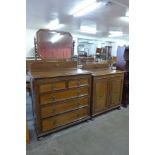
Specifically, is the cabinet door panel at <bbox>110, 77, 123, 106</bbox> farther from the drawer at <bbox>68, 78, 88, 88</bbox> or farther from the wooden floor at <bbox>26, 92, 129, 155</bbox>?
the drawer at <bbox>68, 78, 88, 88</bbox>

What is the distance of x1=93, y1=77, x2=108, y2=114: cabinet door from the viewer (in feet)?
8.84

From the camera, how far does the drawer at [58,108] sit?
210 cm

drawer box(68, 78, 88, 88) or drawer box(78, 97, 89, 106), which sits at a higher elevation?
drawer box(68, 78, 88, 88)

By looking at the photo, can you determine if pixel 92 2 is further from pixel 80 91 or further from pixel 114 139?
pixel 114 139

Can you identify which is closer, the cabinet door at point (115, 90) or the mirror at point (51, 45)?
the mirror at point (51, 45)

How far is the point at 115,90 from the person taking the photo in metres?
3.08

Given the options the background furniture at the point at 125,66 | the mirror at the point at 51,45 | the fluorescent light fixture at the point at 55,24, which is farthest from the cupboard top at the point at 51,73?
the fluorescent light fixture at the point at 55,24

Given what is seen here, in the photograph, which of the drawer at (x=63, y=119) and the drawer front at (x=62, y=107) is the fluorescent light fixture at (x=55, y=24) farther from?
the drawer at (x=63, y=119)

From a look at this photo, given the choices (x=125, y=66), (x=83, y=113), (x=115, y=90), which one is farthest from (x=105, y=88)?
(x=125, y=66)

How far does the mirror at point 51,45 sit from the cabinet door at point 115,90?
3.59 feet

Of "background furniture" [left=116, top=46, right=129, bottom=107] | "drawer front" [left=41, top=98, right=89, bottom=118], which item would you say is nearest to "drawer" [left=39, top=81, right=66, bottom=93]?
"drawer front" [left=41, top=98, right=89, bottom=118]
